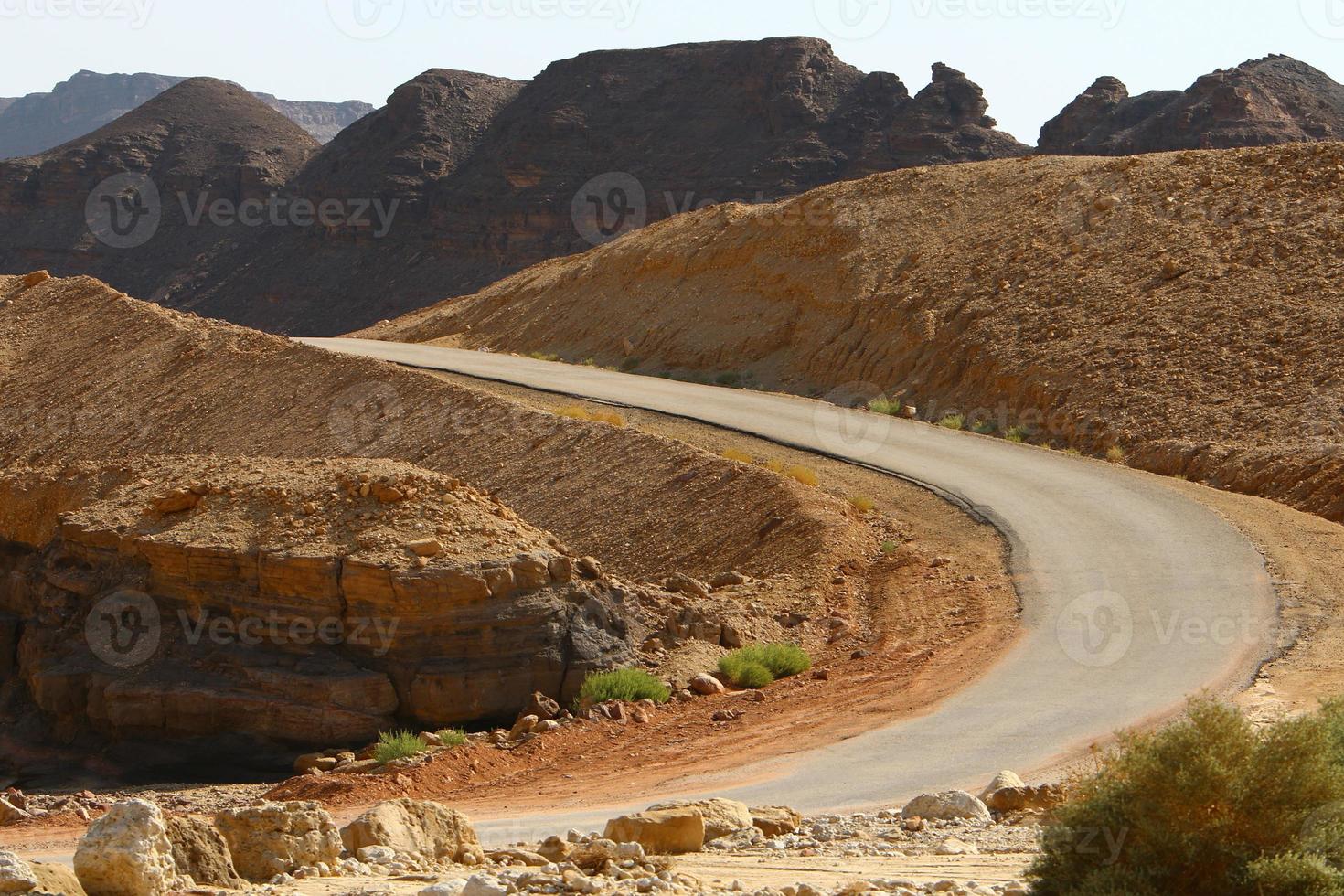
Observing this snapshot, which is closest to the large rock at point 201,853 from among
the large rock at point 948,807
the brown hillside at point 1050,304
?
the large rock at point 948,807

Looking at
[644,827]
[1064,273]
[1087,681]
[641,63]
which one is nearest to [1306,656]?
[1087,681]

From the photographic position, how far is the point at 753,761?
13234mm

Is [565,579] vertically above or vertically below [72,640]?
above

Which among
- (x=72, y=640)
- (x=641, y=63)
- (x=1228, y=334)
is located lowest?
(x=72, y=640)

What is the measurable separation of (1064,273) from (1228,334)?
15.9 ft

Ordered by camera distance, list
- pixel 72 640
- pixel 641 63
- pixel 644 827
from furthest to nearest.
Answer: pixel 641 63 < pixel 72 640 < pixel 644 827

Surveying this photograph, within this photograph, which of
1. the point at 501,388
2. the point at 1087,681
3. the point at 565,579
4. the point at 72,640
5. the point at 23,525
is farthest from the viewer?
the point at 501,388

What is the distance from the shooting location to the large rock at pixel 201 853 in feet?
26.2

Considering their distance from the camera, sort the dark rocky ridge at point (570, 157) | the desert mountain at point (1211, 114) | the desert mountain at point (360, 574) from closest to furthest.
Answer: the desert mountain at point (360, 574) → the desert mountain at point (1211, 114) → the dark rocky ridge at point (570, 157)

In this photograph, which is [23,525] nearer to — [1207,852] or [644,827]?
[644,827]

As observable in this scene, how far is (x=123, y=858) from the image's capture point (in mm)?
7457
